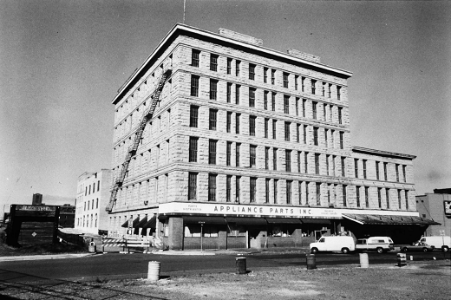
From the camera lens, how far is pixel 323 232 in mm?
49000

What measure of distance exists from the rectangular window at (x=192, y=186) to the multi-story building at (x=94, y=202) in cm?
3149

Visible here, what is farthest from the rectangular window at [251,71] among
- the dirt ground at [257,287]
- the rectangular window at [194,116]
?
the dirt ground at [257,287]

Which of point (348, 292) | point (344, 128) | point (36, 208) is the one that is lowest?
point (348, 292)

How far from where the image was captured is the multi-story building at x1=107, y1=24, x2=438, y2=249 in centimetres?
Answer: 4125

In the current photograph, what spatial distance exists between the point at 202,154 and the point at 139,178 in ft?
42.2

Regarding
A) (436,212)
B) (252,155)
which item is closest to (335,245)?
(252,155)

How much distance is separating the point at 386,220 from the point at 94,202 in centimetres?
5202

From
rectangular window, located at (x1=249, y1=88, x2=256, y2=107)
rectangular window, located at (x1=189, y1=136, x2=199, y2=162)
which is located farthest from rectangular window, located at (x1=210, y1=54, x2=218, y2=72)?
rectangular window, located at (x1=189, y1=136, x2=199, y2=162)

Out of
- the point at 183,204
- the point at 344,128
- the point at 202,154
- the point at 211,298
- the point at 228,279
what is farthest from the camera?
the point at 344,128

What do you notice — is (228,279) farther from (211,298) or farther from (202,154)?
(202,154)

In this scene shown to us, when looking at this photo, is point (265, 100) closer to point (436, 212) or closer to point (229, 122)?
point (229, 122)

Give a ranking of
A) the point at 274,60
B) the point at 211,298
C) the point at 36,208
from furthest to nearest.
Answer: the point at 274,60, the point at 36,208, the point at 211,298

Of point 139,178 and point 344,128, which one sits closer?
point 139,178

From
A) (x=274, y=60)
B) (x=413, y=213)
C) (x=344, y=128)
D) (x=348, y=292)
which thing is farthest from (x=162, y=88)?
(x=413, y=213)
